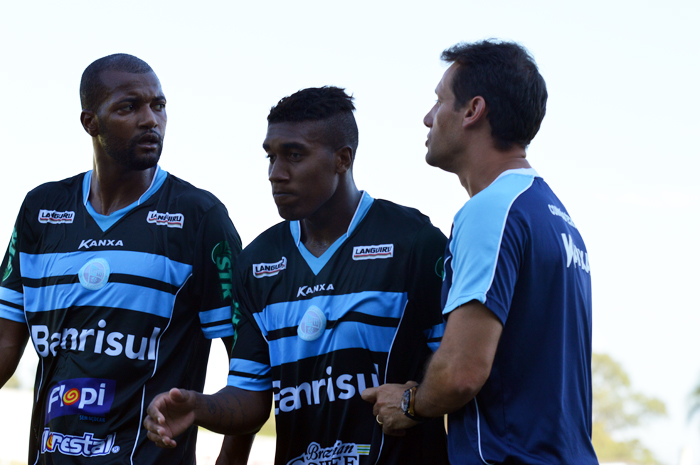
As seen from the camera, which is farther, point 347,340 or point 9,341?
point 9,341

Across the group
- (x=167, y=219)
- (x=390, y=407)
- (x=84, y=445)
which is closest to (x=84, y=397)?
(x=84, y=445)

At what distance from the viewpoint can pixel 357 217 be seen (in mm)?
4133

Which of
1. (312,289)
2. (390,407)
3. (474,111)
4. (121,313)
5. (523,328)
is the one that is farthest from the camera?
(121,313)

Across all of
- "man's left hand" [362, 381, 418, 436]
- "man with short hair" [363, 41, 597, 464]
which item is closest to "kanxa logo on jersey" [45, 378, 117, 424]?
"man's left hand" [362, 381, 418, 436]

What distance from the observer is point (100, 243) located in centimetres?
444

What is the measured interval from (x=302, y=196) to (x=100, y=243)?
129 cm

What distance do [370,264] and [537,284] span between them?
1.12m

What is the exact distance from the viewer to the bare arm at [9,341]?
15.3 feet

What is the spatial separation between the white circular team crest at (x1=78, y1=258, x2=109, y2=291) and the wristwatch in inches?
77.1

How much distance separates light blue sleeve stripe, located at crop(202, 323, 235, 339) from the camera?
14.1 feet

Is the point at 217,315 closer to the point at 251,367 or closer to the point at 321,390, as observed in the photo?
the point at 251,367

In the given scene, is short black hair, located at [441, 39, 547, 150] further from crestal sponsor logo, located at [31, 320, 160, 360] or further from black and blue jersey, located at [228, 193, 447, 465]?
crestal sponsor logo, located at [31, 320, 160, 360]

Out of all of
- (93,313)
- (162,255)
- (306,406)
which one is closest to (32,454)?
(93,313)

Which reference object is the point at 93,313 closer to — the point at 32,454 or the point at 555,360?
the point at 32,454
